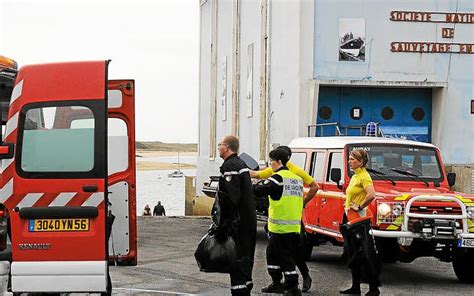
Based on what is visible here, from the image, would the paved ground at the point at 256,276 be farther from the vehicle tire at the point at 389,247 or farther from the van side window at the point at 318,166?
the van side window at the point at 318,166

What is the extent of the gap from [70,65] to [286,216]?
3758 mm

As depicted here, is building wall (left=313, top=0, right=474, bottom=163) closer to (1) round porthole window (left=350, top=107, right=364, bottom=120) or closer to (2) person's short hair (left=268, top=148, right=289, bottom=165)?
(1) round porthole window (left=350, top=107, right=364, bottom=120)

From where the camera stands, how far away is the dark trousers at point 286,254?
11.5 metres

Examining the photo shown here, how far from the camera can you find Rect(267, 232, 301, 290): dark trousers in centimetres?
1152

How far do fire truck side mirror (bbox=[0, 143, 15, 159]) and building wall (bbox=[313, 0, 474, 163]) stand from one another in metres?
18.7

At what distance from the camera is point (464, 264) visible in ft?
45.3

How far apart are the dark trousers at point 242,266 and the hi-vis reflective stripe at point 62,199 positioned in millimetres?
1972

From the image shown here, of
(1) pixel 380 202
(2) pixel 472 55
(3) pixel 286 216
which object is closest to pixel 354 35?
(2) pixel 472 55

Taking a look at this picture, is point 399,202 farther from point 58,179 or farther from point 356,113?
point 356,113

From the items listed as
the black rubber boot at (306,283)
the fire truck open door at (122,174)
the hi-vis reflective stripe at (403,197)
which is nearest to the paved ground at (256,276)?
the black rubber boot at (306,283)

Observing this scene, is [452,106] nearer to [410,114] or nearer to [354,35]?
[410,114]

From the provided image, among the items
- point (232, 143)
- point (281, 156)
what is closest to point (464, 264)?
point (281, 156)

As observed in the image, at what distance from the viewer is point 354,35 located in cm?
2669

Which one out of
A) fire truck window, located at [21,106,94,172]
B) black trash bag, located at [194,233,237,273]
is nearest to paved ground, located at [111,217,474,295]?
black trash bag, located at [194,233,237,273]
